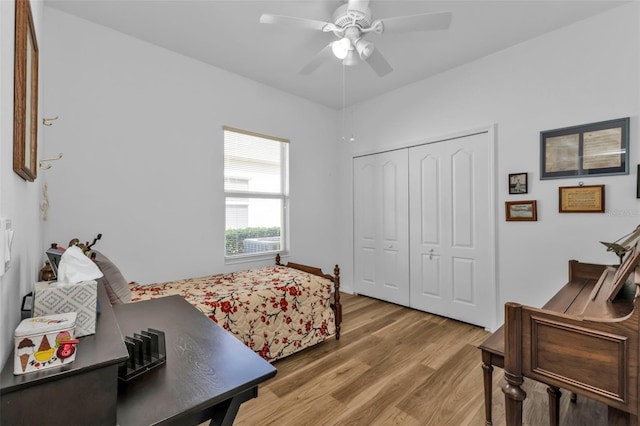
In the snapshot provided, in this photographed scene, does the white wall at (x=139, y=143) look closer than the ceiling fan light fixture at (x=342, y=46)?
No

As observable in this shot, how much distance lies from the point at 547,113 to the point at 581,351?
231 centimetres

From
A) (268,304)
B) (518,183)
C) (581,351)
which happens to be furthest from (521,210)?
(268,304)

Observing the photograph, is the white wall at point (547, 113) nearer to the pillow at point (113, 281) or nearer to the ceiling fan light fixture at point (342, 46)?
the ceiling fan light fixture at point (342, 46)

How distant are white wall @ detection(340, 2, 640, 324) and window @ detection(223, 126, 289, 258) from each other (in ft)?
6.56

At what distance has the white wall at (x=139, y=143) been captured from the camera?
2.32m

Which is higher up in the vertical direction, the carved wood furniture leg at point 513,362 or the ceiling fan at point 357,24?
the ceiling fan at point 357,24

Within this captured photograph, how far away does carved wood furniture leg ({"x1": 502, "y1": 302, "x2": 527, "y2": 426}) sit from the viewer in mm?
1349

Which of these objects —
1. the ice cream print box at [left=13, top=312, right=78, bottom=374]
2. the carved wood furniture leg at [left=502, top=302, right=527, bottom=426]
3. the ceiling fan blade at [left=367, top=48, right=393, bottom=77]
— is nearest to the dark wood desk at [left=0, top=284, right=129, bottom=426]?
the ice cream print box at [left=13, top=312, right=78, bottom=374]

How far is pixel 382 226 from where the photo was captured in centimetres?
398

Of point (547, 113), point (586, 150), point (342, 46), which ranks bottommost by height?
point (586, 150)

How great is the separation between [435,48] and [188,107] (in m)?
2.57

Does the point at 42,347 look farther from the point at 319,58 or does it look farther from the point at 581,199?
the point at 581,199

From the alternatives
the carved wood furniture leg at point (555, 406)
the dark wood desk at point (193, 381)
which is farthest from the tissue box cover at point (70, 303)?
the carved wood furniture leg at point (555, 406)

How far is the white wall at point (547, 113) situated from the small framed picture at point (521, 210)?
2.1 inches
